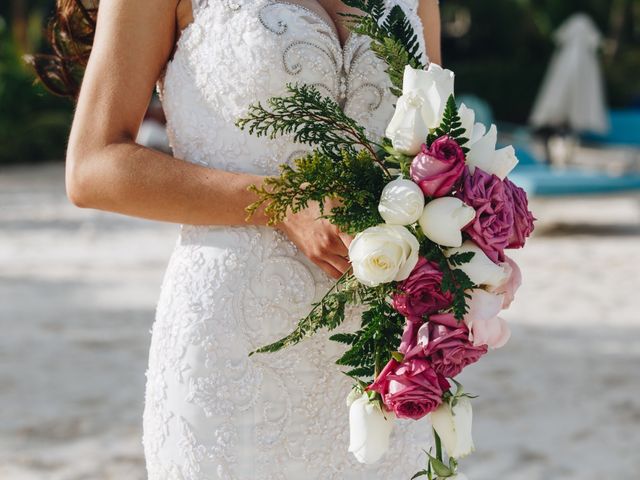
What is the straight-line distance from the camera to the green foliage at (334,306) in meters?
1.68

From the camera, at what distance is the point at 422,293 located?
1628 millimetres

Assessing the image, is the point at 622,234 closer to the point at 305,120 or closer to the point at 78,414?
the point at 78,414

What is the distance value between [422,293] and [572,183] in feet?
31.5

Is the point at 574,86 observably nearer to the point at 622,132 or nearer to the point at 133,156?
the point at 622,132

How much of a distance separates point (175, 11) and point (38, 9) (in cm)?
2536

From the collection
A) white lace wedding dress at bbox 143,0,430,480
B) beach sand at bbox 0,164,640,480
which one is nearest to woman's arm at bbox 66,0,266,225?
white lace wedding dress at bbox 143,0,430,480

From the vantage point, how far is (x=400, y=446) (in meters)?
2.06

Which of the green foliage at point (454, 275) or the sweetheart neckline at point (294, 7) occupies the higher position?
the sweetheart neckline at point (294, 7)

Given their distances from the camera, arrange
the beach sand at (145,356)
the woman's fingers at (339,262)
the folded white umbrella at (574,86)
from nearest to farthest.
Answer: the woman's fingers at (339,262) → the beach sand at (145,356) → the folded white umbrella at (574,86)

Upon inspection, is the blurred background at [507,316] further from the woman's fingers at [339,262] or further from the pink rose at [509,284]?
the pink rose at [509,284]

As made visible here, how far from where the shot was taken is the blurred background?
531 centimetres

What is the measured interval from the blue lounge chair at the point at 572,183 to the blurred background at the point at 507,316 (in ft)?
0.05

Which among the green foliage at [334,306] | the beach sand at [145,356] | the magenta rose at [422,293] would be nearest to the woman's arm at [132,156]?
the green foliage at [334,306]

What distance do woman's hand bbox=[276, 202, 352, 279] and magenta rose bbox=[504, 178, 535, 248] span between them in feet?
0.88
